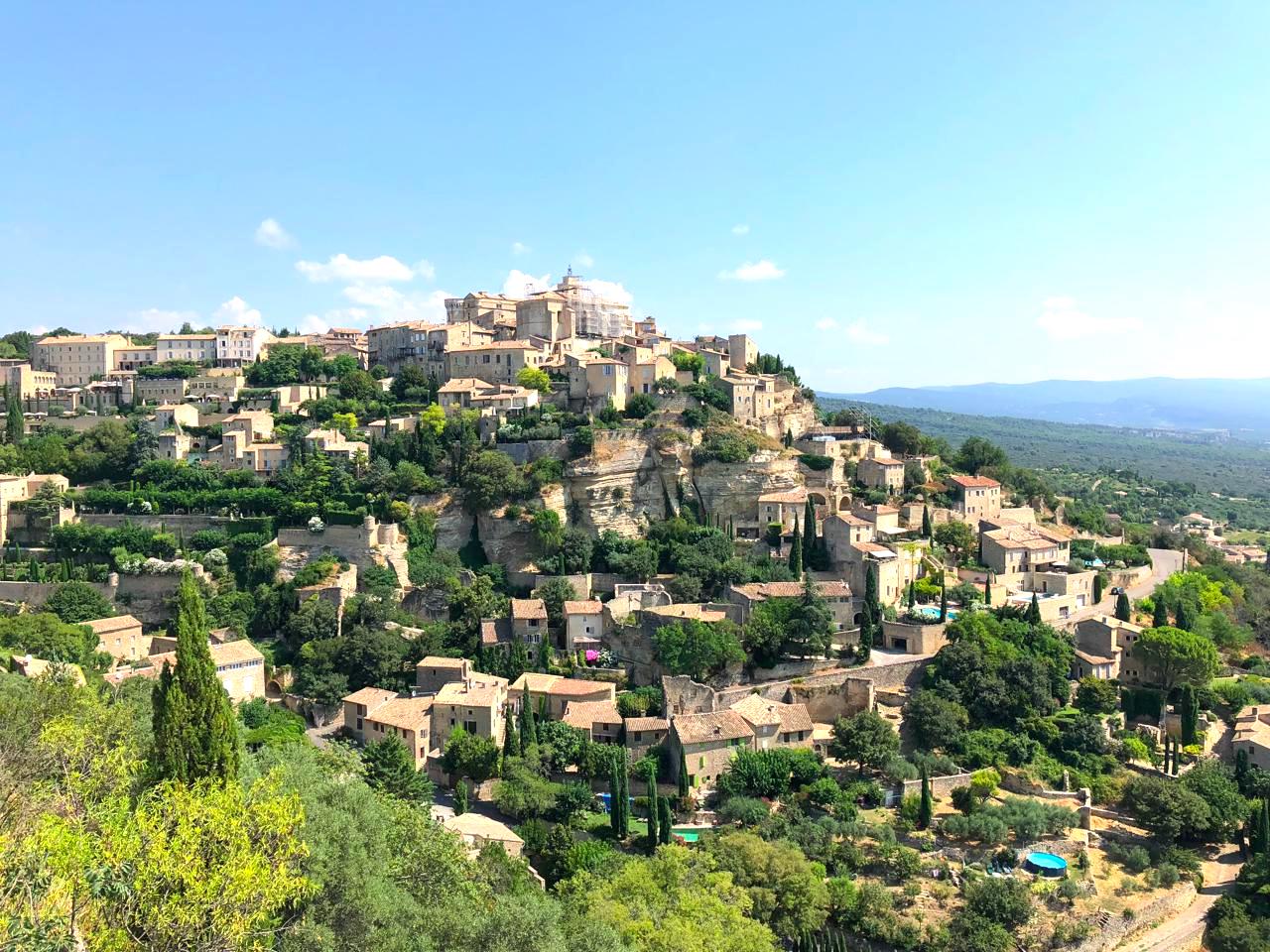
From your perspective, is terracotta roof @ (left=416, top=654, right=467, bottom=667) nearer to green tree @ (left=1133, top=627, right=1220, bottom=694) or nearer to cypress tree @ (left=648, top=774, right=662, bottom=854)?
cypress tree @ (left=648, top=774, right=662, bottom=854)

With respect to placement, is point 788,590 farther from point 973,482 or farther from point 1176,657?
point 973,482

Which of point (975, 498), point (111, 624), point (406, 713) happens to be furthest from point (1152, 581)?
point (111, 624)

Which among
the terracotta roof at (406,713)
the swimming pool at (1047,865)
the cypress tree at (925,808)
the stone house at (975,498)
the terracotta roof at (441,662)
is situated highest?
the stone house at (975,498)

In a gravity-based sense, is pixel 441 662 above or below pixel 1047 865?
above

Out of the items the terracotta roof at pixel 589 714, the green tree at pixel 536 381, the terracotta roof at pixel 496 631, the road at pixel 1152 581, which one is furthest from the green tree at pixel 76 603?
the road at pixel 1152 581

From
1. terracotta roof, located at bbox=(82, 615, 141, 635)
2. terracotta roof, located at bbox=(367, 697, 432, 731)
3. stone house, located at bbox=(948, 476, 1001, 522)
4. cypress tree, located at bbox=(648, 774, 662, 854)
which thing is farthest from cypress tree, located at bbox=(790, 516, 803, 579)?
terracotta roof, located at bbox=(82, 615, 141, 635)

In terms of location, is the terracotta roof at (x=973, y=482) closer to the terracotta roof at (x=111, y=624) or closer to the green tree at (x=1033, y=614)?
the green tree at (x=1033, y=614)
